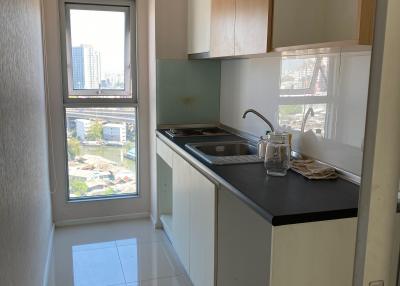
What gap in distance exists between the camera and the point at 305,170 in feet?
6.37

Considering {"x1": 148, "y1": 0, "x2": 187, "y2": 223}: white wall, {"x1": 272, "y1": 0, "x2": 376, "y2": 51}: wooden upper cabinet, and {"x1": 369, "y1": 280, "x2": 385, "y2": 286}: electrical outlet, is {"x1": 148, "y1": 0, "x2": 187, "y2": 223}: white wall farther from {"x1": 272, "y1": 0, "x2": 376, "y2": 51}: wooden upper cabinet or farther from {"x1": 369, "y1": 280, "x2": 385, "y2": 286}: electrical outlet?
{"x1": 369, "y1": 280, "x2": 385, "y2": 286}: electrical outlet

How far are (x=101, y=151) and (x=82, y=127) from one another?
11.3 inches

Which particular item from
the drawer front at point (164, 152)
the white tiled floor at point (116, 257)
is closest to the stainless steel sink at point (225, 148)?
the drawer front at point (164, 152)

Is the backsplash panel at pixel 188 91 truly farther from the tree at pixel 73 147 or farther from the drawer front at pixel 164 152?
the tree at pixel 73 147

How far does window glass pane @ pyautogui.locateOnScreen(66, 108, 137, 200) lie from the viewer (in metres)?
3.55

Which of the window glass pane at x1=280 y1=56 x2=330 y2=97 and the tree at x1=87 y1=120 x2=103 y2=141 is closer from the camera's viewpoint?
the window glass pane at x1=280 y1=56 x2=330 y2=97

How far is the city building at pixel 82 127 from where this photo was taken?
3537 millimetres

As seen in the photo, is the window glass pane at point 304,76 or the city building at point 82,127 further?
the city building at point 82,127

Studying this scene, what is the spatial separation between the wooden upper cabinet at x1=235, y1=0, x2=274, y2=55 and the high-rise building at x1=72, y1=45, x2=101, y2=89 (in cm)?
170

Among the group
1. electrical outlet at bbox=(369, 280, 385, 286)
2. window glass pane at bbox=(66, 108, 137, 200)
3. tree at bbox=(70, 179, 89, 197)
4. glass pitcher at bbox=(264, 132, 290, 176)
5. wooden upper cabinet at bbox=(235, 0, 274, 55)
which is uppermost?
wooden upper cabinet at bbox=(235, 0, 274, 55)

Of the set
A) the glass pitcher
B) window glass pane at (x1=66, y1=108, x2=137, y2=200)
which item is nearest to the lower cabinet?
the glass pitcher

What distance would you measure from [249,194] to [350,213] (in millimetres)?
392

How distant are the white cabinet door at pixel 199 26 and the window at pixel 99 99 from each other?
648 mm

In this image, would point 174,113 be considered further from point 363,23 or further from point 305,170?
point 363,23
